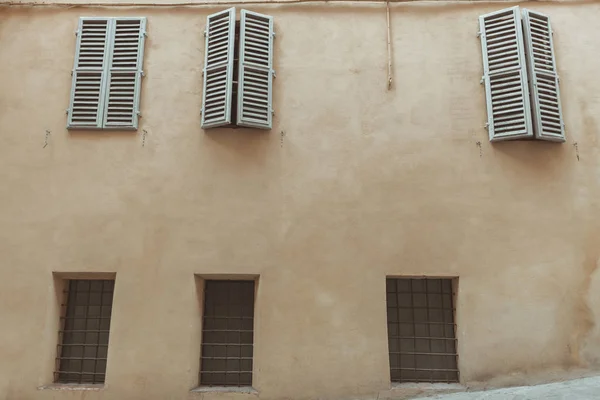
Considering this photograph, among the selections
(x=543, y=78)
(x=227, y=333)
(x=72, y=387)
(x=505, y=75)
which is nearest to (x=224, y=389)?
(x=227, y=333)

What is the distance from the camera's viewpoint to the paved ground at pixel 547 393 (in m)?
4.84

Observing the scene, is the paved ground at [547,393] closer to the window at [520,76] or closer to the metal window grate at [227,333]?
the metal window grate at [227,333]

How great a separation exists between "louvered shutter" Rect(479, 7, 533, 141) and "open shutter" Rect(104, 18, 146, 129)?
4329 millimetres

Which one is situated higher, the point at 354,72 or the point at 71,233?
the point at 354,72

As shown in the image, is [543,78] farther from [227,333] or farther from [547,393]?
[227,333]

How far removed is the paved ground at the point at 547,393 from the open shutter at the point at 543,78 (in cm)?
272

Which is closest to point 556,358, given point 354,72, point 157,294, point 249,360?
point 249,360

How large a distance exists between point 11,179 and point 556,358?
666 cm

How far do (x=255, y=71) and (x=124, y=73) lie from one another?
165 cm

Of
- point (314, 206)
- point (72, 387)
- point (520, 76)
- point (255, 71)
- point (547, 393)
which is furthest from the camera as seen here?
point (255, 71)

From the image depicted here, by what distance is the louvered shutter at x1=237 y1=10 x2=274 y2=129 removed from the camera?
597cm

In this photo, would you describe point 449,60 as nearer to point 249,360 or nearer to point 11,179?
point 249,360

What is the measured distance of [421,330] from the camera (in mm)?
5988

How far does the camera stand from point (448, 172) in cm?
596
